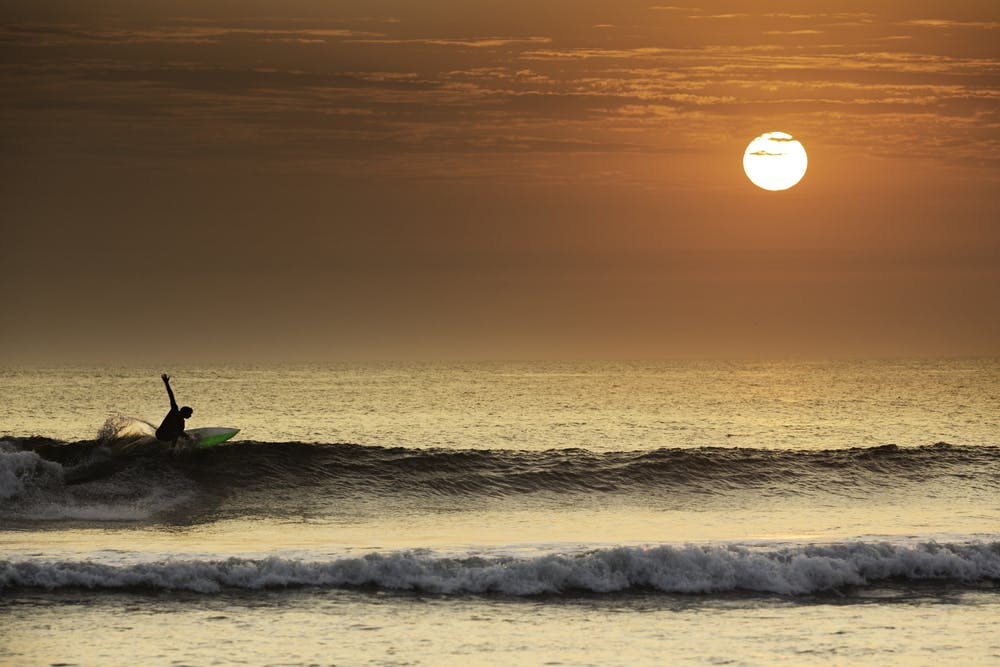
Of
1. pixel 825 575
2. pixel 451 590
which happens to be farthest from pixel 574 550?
pixel 825 575

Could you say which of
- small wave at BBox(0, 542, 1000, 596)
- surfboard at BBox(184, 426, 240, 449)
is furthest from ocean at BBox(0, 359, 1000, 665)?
surfboard at BBox(184, 426, 240, 449)

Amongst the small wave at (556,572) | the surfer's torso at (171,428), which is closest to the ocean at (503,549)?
the small wave at (556,572)

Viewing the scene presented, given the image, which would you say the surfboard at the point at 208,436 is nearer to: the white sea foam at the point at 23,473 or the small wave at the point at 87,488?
the small wave at the point at 87,488

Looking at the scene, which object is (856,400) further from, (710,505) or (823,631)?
(823,631)

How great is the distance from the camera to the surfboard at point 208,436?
93.1ft

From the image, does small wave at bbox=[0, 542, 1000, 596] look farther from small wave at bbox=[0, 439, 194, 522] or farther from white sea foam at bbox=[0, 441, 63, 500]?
white sea foam at bbox=[0, 441, 63, 500]

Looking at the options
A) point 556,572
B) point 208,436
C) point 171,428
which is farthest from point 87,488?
point 556,572

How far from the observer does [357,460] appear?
2936 centimetres

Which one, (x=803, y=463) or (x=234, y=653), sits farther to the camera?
(x=803, y=463)

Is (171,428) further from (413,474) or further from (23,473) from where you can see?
(413,474)

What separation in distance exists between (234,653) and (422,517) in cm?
1163

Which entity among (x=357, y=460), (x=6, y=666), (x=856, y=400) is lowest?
(x=6, y=666)

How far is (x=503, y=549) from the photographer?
59.5 feet

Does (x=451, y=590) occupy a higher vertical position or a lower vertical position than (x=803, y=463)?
lower
